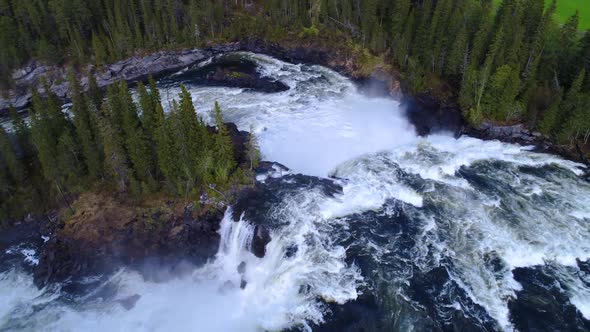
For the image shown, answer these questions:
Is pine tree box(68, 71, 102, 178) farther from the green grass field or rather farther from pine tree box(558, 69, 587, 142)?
the green grass field

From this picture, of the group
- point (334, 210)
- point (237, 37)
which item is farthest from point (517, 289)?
point (237, 37)

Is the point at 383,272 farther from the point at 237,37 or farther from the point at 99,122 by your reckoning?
the point at 237,37

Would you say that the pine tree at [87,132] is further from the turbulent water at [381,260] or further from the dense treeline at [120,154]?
the turbulent water at [381,260]

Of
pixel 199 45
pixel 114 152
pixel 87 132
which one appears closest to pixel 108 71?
pixel 199 45

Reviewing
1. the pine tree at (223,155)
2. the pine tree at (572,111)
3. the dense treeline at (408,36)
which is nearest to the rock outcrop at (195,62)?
the dense treeline at (408,36)

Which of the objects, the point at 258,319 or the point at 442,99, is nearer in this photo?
the point at 258,319

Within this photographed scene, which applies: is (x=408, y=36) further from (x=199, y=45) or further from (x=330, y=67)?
(x=199, y=45)
